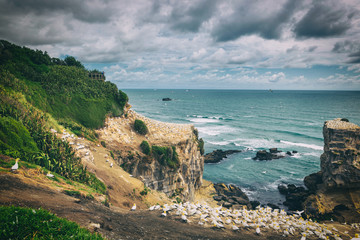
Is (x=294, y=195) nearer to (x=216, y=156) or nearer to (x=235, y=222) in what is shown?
(x=216, y=156)

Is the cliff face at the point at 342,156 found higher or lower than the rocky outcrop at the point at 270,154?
higher

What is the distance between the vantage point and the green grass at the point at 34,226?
5.58 meters

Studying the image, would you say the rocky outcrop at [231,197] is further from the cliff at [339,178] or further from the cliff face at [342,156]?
the cliff face at [342,156]

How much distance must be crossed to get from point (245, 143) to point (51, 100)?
52.8 metres

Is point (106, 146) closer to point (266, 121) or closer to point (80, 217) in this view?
point (80, 217)

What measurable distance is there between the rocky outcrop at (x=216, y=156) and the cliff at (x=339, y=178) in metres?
21.1

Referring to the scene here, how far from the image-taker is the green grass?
558 cm

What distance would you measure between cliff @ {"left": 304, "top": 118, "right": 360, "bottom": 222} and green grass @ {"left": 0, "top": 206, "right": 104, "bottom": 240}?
34864 mm

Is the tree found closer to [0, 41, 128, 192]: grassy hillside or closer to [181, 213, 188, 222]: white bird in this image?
[0, 41, 128, 192]: grassy hillside

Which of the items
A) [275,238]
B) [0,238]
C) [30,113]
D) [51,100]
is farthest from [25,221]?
[51,100]

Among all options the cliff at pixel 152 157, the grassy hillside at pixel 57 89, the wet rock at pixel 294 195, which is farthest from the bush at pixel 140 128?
the wet rock at pixel 294 195

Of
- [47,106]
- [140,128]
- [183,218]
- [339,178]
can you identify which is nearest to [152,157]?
[140,128]

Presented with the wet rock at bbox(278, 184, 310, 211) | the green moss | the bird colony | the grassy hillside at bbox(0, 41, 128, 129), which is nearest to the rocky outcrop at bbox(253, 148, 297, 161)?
the wet rock at bbox(278, 184, 310, 211)

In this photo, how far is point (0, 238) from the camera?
17.2ft
